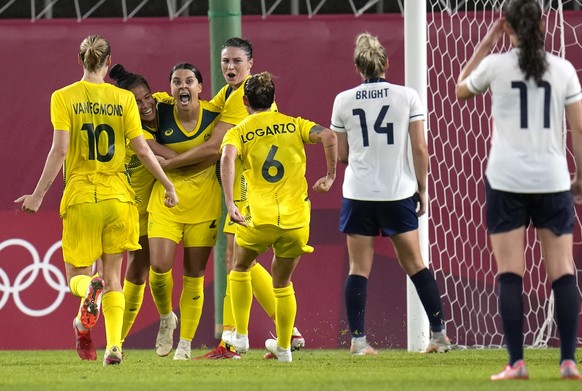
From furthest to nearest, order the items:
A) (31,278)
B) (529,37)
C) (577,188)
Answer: (31,278)
(577,188)
(529,37)

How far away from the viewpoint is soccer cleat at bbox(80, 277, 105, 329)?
717cm

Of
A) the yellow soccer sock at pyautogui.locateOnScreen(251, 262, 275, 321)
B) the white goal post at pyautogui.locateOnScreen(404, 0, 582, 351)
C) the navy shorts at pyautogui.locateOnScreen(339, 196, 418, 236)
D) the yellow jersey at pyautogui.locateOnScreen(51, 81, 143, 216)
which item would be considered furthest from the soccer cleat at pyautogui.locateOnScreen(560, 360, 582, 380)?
the white goal post at pyautogui.locateOnScreen(404, 0, 582, 351)

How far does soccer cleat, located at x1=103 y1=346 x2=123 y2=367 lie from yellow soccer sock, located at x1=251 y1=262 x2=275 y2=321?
1407 mm

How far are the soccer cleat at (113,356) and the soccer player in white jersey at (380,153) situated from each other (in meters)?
1.64

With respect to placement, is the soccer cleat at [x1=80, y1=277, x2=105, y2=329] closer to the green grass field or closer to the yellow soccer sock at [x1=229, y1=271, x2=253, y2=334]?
the green grass field

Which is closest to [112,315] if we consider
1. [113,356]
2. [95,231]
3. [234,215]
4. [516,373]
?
[113,356]

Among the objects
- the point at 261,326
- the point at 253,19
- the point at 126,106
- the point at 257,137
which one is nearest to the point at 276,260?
Result: the point at 257,137

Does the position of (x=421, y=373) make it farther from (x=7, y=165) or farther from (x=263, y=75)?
(x=7, y=165)

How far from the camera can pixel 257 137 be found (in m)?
7.84

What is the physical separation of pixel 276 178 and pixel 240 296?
2.85 ft

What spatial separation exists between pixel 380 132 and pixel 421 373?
1.78m

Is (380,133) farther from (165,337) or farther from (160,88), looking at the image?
(160,88)

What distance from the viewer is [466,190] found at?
10.1 m

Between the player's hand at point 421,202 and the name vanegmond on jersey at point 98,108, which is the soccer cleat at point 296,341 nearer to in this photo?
the player's hand at point 421,202
